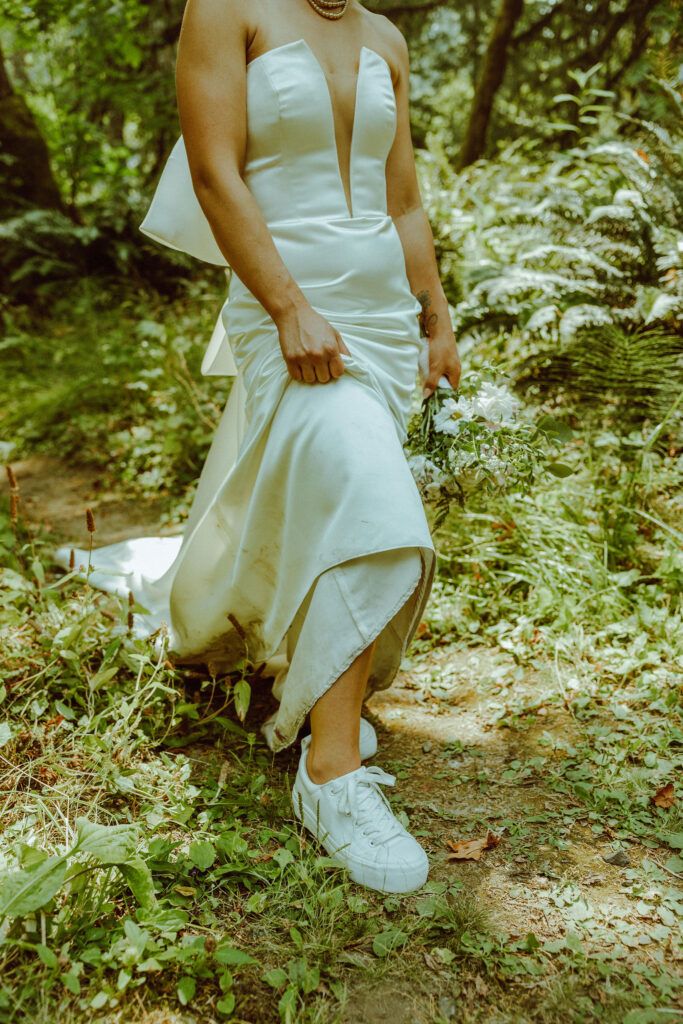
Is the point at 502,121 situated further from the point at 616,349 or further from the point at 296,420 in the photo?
the point at 296,420

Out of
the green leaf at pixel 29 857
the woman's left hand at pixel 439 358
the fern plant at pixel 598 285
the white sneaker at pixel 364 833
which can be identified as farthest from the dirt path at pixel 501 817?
the fern plant at pixel 598 285

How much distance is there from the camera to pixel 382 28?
217cm

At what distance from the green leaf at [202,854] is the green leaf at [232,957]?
25 cm

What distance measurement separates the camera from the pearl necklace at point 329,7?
1984 mm

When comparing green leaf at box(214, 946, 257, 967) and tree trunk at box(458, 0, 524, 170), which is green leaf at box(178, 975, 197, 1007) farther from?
tree trunk at box(458, 0, 524, 170)

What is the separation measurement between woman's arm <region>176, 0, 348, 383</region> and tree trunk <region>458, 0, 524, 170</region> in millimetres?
6463

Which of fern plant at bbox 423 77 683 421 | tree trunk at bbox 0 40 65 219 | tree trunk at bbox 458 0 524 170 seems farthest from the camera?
tree trunk at bbox 0 40 65 219

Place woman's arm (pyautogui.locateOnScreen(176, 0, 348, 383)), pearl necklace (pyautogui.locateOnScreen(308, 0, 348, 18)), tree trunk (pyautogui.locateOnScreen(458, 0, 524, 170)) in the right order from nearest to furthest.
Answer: woman's arm (pyautogui.locateOnScreen(176, 0, 348, 383)) < pearl necklace (pyautogui.locateOnScreen(308, 0, 348, 18)) < tree trunk (pyautogui.locateOnScreen(458, 0, 524, 170))

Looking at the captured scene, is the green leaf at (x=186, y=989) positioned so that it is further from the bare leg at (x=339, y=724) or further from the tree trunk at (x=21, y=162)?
the tree trunk at (x=21, y=162)

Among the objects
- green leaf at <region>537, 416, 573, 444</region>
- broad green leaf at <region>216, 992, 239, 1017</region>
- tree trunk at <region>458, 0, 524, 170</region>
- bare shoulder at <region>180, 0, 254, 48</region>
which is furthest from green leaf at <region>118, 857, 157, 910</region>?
tree trunk at <region>458, 0, 524, 170</region>

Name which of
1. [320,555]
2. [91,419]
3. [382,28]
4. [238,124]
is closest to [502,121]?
[91,419]

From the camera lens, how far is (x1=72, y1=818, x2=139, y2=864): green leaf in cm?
152

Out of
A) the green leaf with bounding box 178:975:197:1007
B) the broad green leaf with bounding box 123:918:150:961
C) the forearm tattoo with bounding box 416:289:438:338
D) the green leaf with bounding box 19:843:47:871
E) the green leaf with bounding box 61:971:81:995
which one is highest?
the forearm tattoo with bounding box 416:289:438:338

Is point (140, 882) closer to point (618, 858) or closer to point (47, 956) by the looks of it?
point (47, 956)
